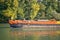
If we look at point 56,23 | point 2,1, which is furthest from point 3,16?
point 56,23

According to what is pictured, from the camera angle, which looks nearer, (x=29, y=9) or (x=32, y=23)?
(x=29, y=9)

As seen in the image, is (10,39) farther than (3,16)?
No

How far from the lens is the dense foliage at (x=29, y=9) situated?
54.7 ft

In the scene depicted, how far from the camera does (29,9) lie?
16.9 metres

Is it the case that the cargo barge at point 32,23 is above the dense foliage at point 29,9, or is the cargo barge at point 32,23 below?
below

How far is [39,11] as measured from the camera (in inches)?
671

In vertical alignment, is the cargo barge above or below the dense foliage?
below

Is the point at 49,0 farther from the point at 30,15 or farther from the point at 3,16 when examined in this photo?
the point at 3,16

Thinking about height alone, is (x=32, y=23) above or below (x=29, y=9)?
below

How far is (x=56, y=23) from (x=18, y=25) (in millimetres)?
2318

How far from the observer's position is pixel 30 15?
16.9 metres

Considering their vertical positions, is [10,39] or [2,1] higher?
[2,1]

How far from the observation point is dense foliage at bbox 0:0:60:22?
1667 cm

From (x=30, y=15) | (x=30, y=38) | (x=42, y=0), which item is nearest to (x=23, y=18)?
(x=30, y=15)
